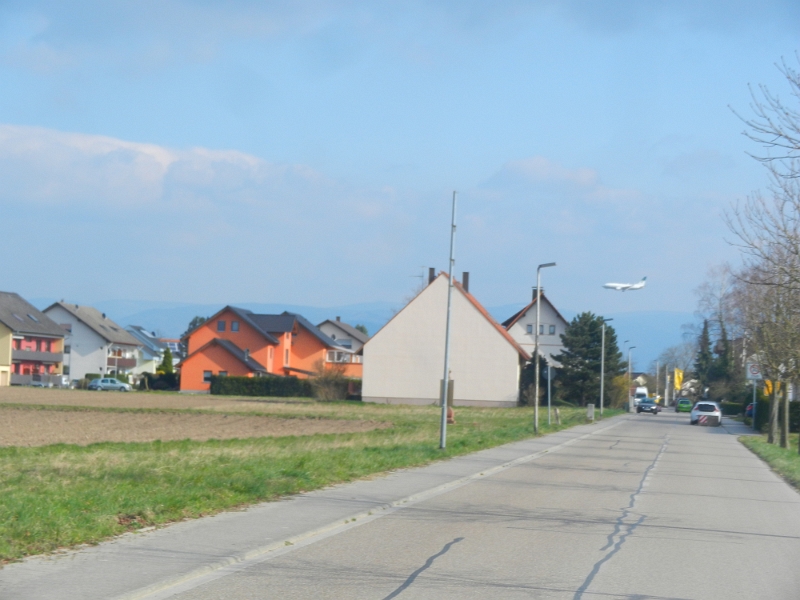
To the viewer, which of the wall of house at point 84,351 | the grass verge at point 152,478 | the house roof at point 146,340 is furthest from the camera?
the house roof at point 146,340

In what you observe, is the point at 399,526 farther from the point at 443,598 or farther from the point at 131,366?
the point at 131,366

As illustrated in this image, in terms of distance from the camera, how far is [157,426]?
110 feet

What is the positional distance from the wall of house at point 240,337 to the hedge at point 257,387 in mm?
11121

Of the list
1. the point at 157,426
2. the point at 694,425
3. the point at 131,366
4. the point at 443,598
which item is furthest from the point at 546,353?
the point at 443,598

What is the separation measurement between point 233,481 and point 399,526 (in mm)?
3349

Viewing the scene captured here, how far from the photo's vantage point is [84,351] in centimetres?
10688

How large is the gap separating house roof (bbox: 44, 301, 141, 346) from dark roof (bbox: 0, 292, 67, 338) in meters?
10.5

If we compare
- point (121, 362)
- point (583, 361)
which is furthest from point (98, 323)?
point (583, 361)

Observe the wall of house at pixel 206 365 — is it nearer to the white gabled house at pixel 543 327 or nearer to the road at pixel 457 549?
the white gabled house at pixel 543 327

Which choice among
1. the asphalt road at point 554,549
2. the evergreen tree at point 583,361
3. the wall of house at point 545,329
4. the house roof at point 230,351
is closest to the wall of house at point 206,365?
the house roof at point 230,351

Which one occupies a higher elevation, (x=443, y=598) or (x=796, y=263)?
(x=796, y=263)

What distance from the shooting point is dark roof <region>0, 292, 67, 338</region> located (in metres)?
86.9

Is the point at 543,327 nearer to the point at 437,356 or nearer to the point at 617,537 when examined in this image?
the point at 437,356

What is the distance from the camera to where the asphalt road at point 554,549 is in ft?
24.0
